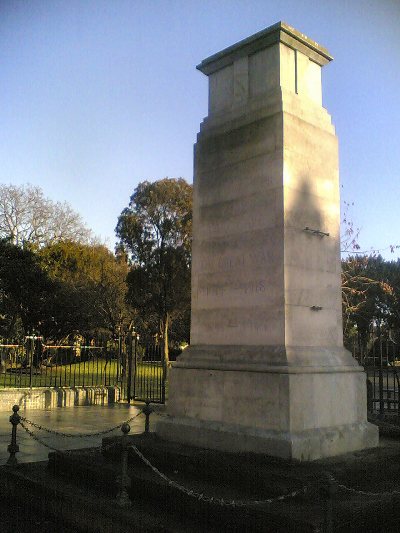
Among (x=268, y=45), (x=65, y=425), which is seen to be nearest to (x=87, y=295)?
(x=65, y=425)

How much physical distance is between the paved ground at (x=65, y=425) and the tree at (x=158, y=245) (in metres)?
11.1

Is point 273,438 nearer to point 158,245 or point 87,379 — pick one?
point 87,379

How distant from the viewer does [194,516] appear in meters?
5.73

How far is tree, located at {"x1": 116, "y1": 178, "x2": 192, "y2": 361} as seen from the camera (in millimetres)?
29344

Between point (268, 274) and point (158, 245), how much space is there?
2279cm

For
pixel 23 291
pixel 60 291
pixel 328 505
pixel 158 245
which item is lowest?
pixel 328 505

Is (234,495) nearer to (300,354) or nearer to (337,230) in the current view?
(300,354)

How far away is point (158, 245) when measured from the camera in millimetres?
29875

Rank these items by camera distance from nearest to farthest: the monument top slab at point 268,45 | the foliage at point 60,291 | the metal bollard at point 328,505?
the metal bollard at point 328,505
the monument top slab at point 268,45
the foliage at point 60,291

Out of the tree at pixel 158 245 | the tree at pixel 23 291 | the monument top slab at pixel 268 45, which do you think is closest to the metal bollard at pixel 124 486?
the monument top slab at pixel 268 45

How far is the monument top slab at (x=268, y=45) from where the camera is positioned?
7703mm

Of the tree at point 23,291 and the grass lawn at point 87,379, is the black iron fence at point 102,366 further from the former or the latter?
the tree at point 23,291

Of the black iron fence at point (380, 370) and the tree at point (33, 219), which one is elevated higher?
the tree at point (33, 219)

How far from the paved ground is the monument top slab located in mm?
7031
